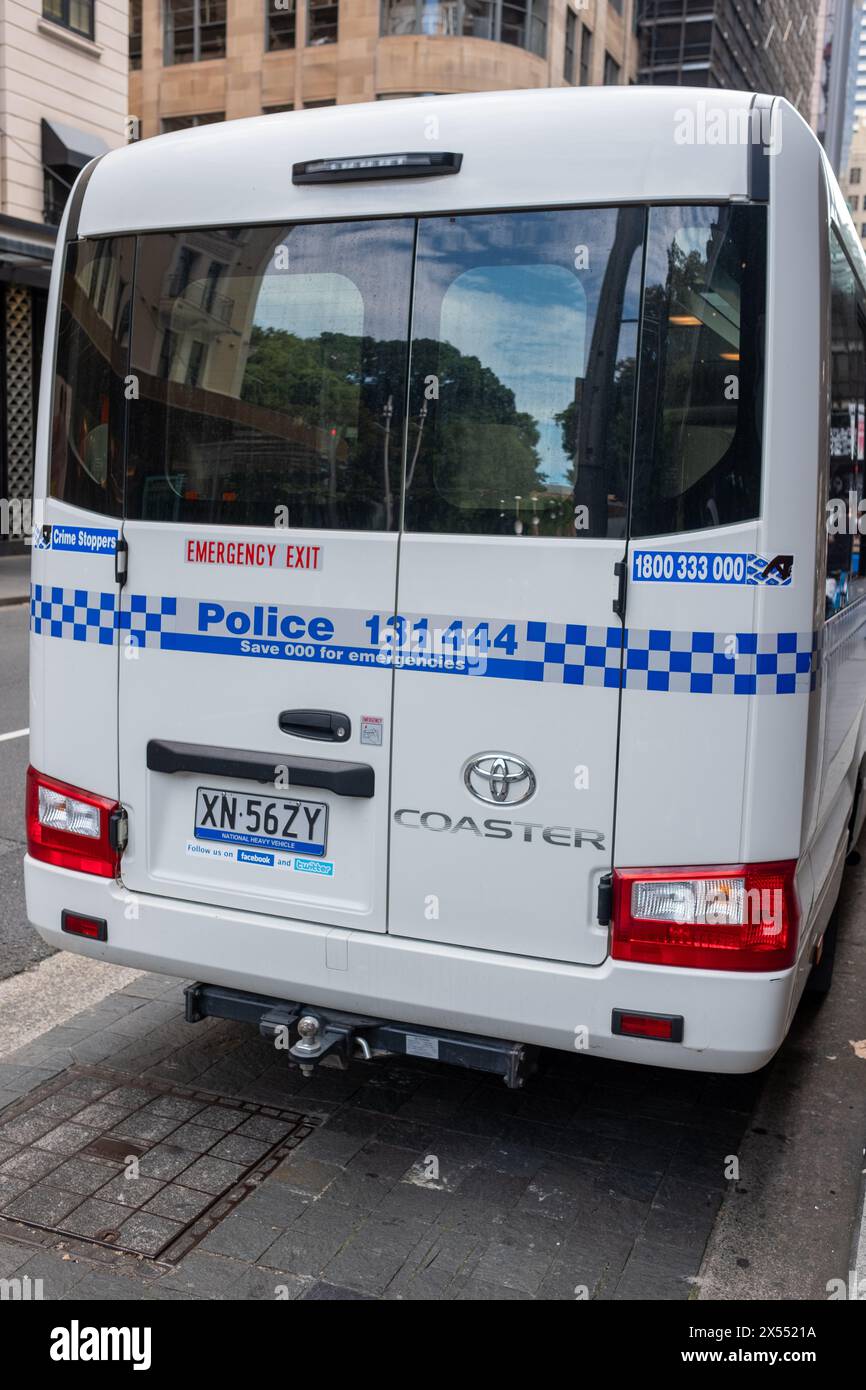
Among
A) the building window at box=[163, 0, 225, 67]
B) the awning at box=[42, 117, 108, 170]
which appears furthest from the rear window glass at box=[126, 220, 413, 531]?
the building window at box=[163, 0, 225, 67]

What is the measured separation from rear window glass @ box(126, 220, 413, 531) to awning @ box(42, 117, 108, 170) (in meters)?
20.4

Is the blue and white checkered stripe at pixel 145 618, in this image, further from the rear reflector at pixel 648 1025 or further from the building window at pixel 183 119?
the building window at pixel 183 119

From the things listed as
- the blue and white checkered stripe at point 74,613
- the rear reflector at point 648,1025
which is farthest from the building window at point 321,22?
the rear reflector at point 648,1025

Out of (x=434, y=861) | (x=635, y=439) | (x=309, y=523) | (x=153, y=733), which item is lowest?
(x=434, y=861)

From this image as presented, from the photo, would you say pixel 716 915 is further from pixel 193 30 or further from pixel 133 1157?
pixel 193 30

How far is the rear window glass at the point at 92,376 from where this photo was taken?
3885 millimetres

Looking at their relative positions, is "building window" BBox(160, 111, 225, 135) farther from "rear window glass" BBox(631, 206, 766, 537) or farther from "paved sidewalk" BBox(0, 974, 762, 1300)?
"rear window glass" BBox(631, 206, 766, 537)

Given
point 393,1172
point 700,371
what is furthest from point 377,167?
point 393,1172

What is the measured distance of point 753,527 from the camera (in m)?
3.16

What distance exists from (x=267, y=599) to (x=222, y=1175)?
65.4 inches

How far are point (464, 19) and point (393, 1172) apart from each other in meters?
34.7

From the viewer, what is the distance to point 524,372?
133 inches

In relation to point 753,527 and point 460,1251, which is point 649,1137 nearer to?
point 460,1251
